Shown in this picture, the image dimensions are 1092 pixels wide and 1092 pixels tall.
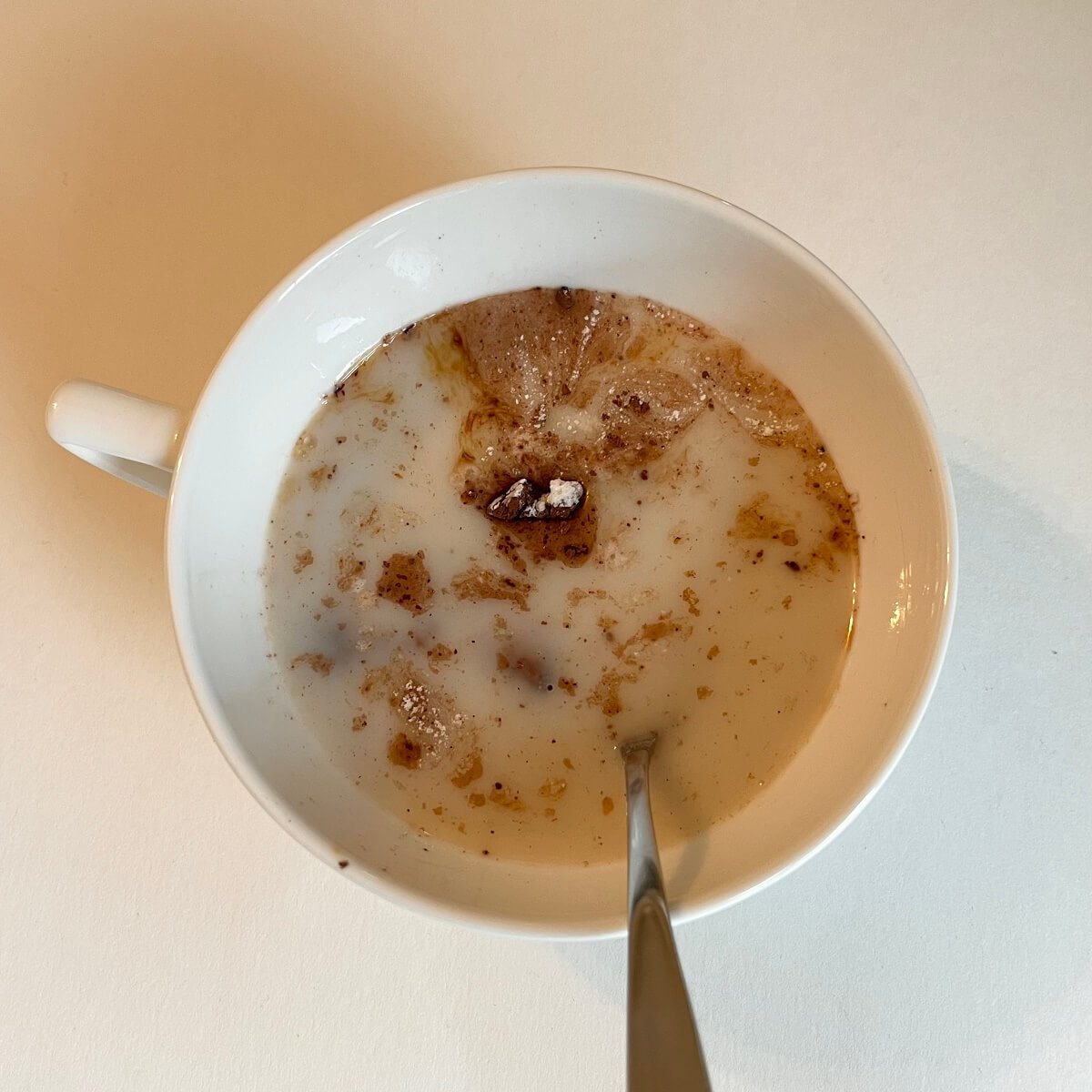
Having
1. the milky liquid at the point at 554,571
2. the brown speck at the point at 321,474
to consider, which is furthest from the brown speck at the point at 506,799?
the brown speck at the point at 321,474

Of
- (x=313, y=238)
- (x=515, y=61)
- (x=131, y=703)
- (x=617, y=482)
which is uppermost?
(x=515, y=61)

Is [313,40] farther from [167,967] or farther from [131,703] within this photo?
[167,967]

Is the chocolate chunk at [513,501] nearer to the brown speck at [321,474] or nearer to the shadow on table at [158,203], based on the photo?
the brown speck at [321,474]

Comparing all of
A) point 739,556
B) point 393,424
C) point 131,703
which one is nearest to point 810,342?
point 739,556

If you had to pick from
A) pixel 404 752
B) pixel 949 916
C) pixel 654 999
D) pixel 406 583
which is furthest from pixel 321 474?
pixel 949 916

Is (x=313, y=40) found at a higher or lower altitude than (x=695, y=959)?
higher

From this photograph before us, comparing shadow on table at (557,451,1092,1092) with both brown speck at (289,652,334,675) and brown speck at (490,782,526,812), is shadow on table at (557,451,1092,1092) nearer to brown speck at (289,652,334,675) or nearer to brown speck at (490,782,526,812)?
brown speck at (490,782,526,812)

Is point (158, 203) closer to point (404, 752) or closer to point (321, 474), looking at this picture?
point (321, 474)
